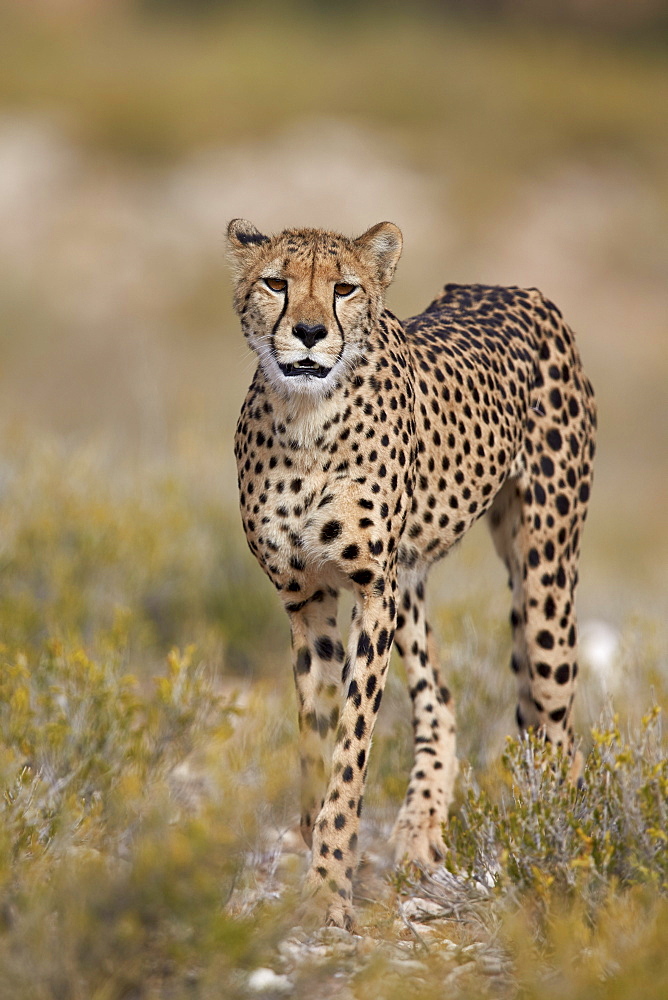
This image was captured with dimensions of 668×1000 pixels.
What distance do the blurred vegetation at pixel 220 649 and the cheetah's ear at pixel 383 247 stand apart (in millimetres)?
852

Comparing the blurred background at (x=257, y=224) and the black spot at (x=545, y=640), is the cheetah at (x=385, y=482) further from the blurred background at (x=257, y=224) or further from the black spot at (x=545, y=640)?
the blurred background at (x=257, y=224)

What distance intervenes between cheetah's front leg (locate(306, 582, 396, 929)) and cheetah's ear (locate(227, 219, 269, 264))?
1040 millimetres

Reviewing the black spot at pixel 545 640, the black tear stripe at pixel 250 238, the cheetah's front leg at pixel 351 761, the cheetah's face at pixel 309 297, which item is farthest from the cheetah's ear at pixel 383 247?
the black spot at pixel 545 640

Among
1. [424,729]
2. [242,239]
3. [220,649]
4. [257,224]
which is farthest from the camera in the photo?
[257,224]

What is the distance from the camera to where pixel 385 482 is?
11.8 ft

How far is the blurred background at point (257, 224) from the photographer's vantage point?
6457 millimetres

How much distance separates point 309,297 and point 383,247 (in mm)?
457

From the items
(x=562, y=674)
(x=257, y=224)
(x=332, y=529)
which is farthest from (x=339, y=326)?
(x=257, y=224)

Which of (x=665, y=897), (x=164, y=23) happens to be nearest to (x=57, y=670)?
(x=665, y=897)

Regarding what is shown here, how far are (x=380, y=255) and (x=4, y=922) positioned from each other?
209 cm

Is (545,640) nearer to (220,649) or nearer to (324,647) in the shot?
(324,647)

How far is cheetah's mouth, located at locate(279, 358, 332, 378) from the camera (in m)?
3.36

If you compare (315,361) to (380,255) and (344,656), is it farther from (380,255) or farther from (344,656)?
(344,656)

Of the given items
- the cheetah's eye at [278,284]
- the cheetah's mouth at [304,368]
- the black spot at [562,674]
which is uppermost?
the cheetah's eye at [278,284]
